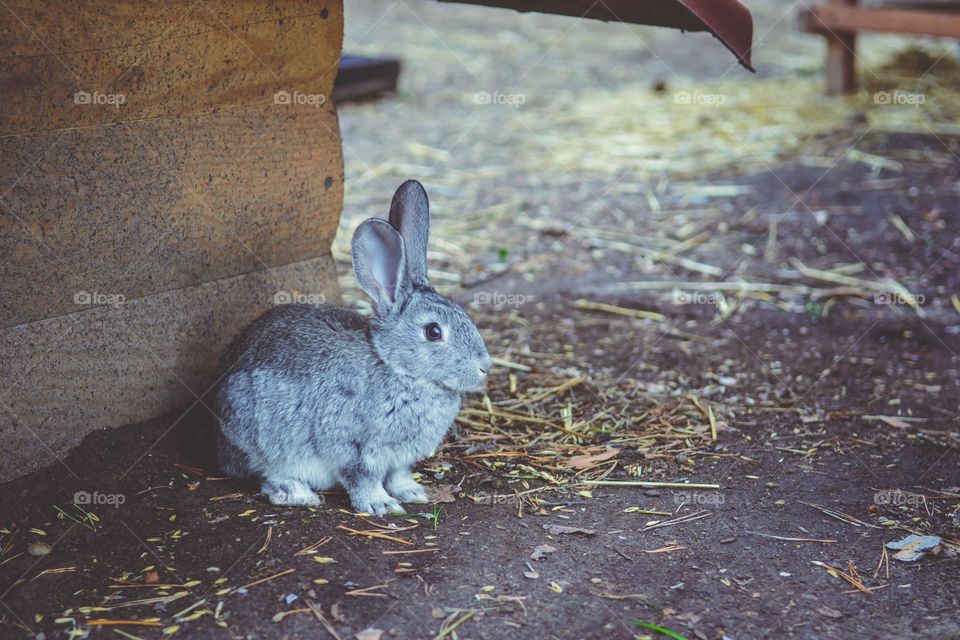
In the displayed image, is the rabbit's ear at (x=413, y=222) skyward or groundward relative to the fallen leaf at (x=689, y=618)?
skyward

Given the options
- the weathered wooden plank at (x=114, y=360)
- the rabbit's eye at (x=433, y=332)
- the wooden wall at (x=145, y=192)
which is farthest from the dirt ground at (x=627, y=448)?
the rabbit's eye at (x=433, y=332)

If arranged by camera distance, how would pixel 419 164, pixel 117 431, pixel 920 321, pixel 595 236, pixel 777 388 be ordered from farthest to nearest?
pixel 419 164, pixel 595 236, pixel 920 321, pixel 777 388, pixel 117 431

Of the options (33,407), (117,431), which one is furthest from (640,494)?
(33,407)

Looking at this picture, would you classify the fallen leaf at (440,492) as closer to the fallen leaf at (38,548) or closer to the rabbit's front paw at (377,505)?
the rabbit's front paw at (377,505)

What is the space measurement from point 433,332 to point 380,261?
1.18 feet

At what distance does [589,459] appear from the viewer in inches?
176

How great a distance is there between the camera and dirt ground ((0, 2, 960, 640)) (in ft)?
11.0

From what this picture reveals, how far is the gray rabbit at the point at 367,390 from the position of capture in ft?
13.2

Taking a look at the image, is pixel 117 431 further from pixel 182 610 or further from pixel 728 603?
pixel 728 603

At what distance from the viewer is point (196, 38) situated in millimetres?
4090

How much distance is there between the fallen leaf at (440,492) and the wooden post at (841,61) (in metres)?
7.71

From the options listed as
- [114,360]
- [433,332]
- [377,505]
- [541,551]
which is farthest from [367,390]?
[114,360]

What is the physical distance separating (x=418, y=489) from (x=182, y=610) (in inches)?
46.3

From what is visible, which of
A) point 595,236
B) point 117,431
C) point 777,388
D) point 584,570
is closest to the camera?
point 584,570
